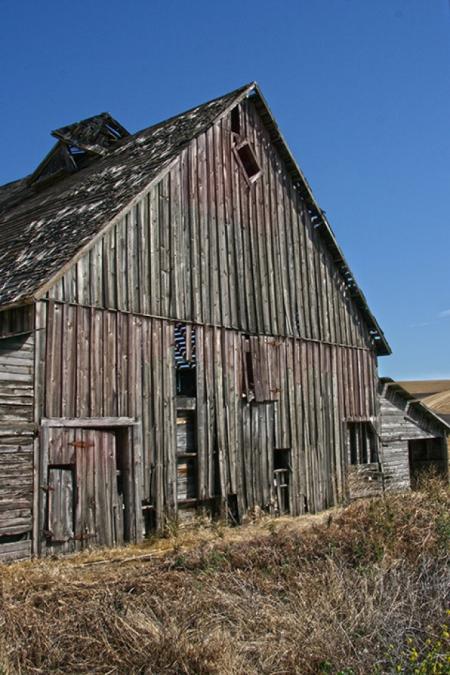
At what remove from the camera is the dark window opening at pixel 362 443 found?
18000mm

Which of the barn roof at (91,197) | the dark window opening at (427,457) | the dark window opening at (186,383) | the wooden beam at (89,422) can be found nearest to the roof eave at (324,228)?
the barn roof at (91,197)

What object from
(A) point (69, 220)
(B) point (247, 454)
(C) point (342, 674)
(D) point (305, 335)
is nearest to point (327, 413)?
(D) point (305, 335)

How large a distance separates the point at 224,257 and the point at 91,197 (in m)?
2.88

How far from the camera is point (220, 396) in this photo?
14234mm

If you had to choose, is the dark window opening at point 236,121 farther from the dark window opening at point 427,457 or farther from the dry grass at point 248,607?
the dark window opening at point 427,457

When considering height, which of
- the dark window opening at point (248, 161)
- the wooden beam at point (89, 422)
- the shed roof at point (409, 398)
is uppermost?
the dark window opening at point (248, 161)

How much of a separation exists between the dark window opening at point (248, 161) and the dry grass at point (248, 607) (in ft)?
27.5

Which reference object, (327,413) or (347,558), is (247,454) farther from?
(347,558)

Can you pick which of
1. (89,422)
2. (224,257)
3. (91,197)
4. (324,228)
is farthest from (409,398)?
(89,422)

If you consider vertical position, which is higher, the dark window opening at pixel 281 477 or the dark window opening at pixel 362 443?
the dark window opening at pixel 362 443

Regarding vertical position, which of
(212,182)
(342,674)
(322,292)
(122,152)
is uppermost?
(122,152)

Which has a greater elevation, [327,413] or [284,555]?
[327,413]

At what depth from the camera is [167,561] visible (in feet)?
31.6

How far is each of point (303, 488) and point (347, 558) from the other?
6.60m
